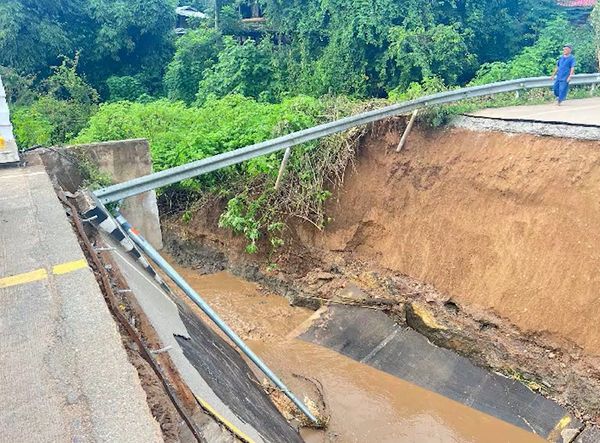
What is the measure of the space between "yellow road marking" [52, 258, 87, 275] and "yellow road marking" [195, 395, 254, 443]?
1.62 meters

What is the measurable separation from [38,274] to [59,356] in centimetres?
130

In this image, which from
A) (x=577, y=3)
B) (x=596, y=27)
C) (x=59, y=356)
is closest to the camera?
(x=59, y=356)

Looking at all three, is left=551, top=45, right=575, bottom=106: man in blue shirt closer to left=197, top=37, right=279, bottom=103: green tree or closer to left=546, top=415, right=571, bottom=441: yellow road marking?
left=546, top=415, right=571, bottom=441: yellow road marking

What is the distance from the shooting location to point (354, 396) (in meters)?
7.93

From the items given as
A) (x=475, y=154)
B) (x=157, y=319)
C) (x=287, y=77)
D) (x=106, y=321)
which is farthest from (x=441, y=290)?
(x=287, y=77)

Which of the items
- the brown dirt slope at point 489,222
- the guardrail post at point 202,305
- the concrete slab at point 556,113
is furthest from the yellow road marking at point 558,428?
the concrete slab at point 556,113

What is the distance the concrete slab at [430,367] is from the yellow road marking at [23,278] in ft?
18.5

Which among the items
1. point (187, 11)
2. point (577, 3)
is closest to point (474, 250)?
point (577, 3)

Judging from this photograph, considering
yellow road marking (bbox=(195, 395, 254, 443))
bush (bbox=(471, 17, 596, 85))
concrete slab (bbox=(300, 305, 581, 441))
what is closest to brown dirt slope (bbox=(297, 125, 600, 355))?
concrete slab (bbox=(300, 305, 581, 441))

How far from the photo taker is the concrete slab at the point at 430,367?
7504 mm

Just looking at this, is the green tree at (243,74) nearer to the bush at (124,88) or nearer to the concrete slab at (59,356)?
the bush at (124,88)

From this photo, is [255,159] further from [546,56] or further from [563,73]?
[546,56]

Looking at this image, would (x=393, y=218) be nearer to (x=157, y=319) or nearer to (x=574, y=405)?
(x=574, y=405)

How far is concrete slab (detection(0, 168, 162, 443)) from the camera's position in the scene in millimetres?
2713
